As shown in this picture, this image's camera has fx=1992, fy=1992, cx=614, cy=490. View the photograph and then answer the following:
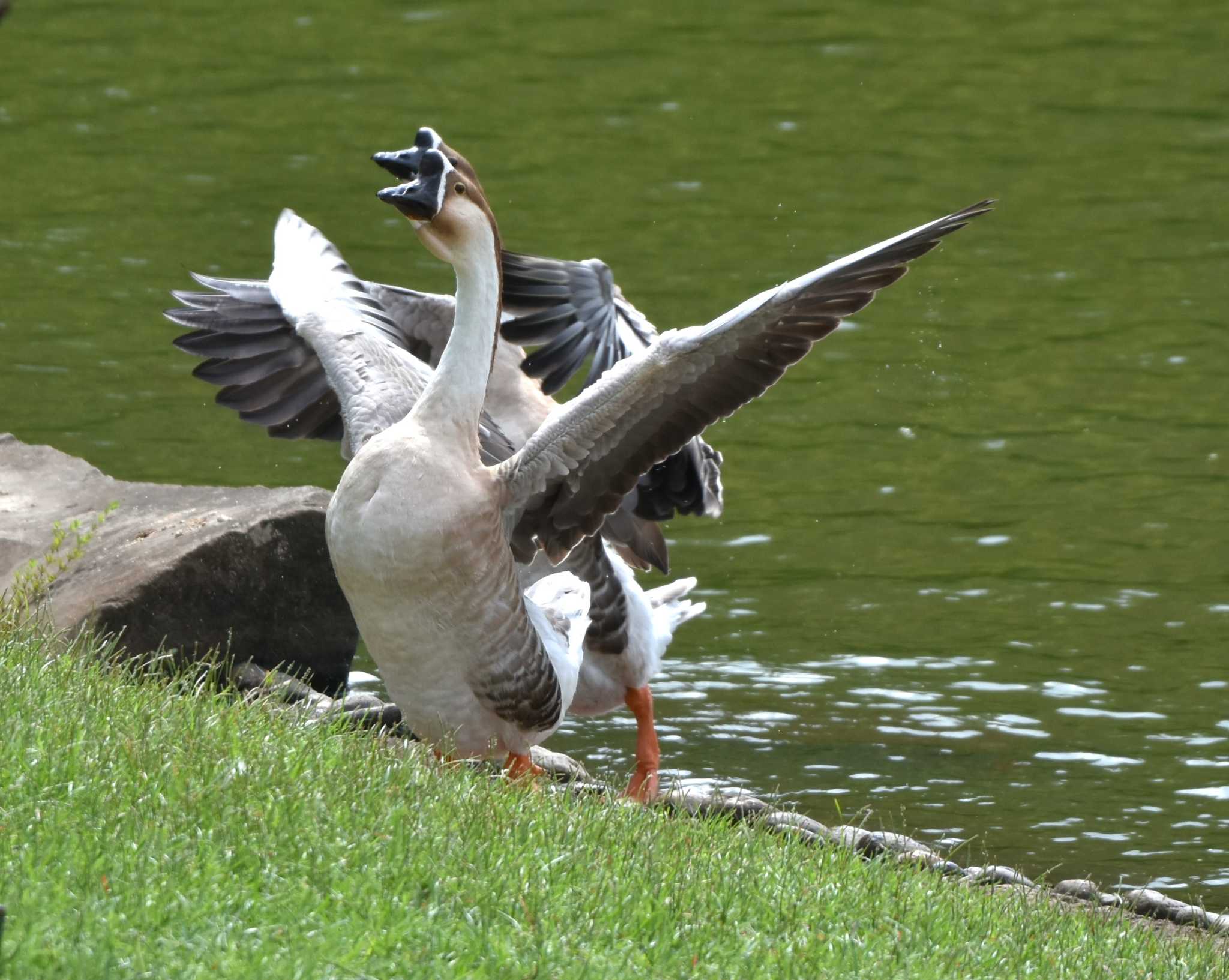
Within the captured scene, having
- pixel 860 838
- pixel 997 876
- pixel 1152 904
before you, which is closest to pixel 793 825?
pixel 860 838

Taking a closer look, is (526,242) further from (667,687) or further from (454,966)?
(454,966)

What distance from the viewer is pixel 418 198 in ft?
21.6

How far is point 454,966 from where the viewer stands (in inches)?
168

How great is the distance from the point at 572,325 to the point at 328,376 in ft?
4.22

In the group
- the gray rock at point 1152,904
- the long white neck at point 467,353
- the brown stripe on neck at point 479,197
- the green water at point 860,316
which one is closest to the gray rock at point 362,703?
the green water at point 860,316

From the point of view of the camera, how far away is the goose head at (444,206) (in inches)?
260

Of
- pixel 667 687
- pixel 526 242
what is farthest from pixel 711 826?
pixel 526 242

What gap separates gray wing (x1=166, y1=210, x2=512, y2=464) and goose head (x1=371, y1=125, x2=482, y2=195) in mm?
1087

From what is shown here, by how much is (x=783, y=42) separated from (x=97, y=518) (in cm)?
1562

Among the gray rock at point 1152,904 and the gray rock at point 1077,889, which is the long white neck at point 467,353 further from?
the gray rock at point 1152,904

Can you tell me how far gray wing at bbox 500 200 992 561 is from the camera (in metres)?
6.36

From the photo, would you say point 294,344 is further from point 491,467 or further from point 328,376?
point 491,467

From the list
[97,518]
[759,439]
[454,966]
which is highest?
[454,966]

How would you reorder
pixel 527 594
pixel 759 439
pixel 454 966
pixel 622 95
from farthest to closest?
pixel 622 95, pixel 759 439, pixel 527 594, pixel 454 966
